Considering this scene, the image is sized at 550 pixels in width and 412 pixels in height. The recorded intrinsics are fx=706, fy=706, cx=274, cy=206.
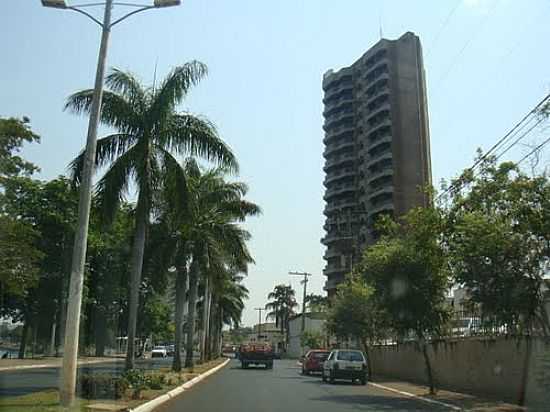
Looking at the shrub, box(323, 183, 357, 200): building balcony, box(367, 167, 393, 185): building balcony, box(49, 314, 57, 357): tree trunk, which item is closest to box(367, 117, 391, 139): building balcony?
box(367, 167, 393, 185): building balcony

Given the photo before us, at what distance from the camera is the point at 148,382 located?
23062 millimetres

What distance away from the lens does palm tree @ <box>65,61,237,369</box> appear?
76.5ft

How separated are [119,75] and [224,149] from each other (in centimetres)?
438

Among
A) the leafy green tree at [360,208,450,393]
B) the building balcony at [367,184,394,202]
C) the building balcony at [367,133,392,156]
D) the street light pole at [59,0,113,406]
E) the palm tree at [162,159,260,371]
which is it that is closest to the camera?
the street light pole at [59,0,113,406]

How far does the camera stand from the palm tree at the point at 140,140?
76.5 ft

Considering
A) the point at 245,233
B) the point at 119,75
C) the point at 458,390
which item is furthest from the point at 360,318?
the point at 119,75

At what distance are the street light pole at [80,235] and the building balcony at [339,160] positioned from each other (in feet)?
356

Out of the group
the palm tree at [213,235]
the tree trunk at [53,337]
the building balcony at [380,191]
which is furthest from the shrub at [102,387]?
the building balcony at [380,191]

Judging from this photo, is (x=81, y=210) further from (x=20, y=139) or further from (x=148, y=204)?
(x=20, y=139)

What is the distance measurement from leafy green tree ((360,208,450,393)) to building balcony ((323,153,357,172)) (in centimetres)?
9897

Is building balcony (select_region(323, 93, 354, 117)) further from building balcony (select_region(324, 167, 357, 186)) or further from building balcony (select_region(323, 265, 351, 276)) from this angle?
building balcony (select_region(323, 265, 351, 276))

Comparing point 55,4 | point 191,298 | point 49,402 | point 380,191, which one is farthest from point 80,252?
point 380,191

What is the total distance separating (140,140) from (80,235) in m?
7.81

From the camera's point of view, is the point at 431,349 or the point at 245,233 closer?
the point at 431,349
